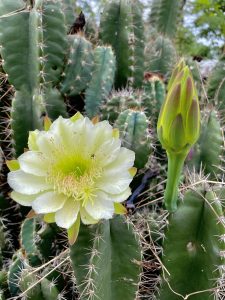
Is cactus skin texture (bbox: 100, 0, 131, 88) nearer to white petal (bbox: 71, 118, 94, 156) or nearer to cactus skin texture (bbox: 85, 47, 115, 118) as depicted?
cactus skin texture (bbox: 85, 47, 115, 118)

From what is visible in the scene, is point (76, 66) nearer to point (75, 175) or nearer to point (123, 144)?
point (123, 144)

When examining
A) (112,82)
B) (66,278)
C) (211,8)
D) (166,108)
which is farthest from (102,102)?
(211,8)

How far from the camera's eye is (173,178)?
993 millimetres

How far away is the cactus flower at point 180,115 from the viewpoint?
A: 34.6 inches

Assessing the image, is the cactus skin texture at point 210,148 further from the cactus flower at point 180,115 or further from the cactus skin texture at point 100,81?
the cactus flower at point 180,115

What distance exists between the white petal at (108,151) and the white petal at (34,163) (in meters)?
0.10

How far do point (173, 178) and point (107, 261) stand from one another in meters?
0.20

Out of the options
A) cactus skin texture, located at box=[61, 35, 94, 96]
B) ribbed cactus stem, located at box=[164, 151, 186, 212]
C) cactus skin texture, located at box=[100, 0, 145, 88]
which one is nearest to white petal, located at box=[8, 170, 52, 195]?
ribbed cactus stem, located at box=[164, 151, 186, 212]

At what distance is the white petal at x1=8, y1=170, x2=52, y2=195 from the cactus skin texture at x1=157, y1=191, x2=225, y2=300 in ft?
0.82

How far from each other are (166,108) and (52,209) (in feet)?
0.88

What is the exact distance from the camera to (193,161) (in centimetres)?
137

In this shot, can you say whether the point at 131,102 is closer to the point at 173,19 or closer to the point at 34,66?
the point at 34,66

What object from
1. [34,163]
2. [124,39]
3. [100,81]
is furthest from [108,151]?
[124,39]

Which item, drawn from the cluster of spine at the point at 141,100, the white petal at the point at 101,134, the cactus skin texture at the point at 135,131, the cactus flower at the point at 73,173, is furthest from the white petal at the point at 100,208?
the cluster of spine at the point at 141,100
